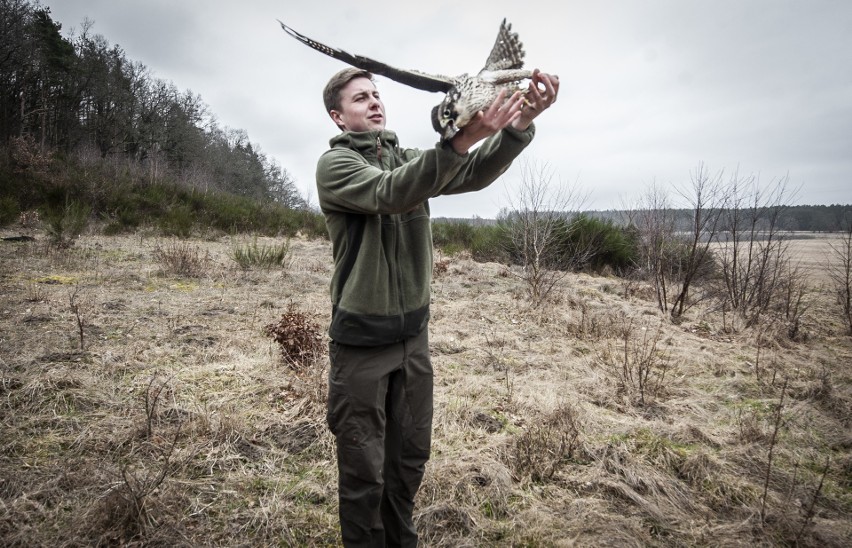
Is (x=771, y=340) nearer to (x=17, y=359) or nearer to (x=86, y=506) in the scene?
(x=86, y=506)

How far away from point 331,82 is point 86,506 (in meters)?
2.39

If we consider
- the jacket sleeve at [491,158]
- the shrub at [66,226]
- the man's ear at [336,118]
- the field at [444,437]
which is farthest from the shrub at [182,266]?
the jacket sleeve at [491,158]

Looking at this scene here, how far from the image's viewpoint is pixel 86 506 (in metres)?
1.99

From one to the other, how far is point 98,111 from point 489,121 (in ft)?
114

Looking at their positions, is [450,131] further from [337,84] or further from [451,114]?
[337,84]

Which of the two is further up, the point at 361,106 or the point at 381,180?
the point at 361,106

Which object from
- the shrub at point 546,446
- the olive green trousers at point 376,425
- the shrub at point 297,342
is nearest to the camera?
the olive green trousers at point 376,425

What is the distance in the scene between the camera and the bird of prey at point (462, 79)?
1.06m

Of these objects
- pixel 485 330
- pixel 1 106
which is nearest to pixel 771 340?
pixel 485 330

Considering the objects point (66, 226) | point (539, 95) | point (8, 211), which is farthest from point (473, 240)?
point (539, 95)

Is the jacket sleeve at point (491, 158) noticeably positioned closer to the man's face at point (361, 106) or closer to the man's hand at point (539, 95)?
the man's hand at point (539, 95)

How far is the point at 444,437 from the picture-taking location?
3.00 metres

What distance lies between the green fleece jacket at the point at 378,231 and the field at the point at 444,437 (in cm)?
136

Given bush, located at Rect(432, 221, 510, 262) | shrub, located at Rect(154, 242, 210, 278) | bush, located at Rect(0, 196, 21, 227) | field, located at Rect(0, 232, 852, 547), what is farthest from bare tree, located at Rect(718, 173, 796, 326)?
bush, located at Rect(0, 196, 21, 227)
